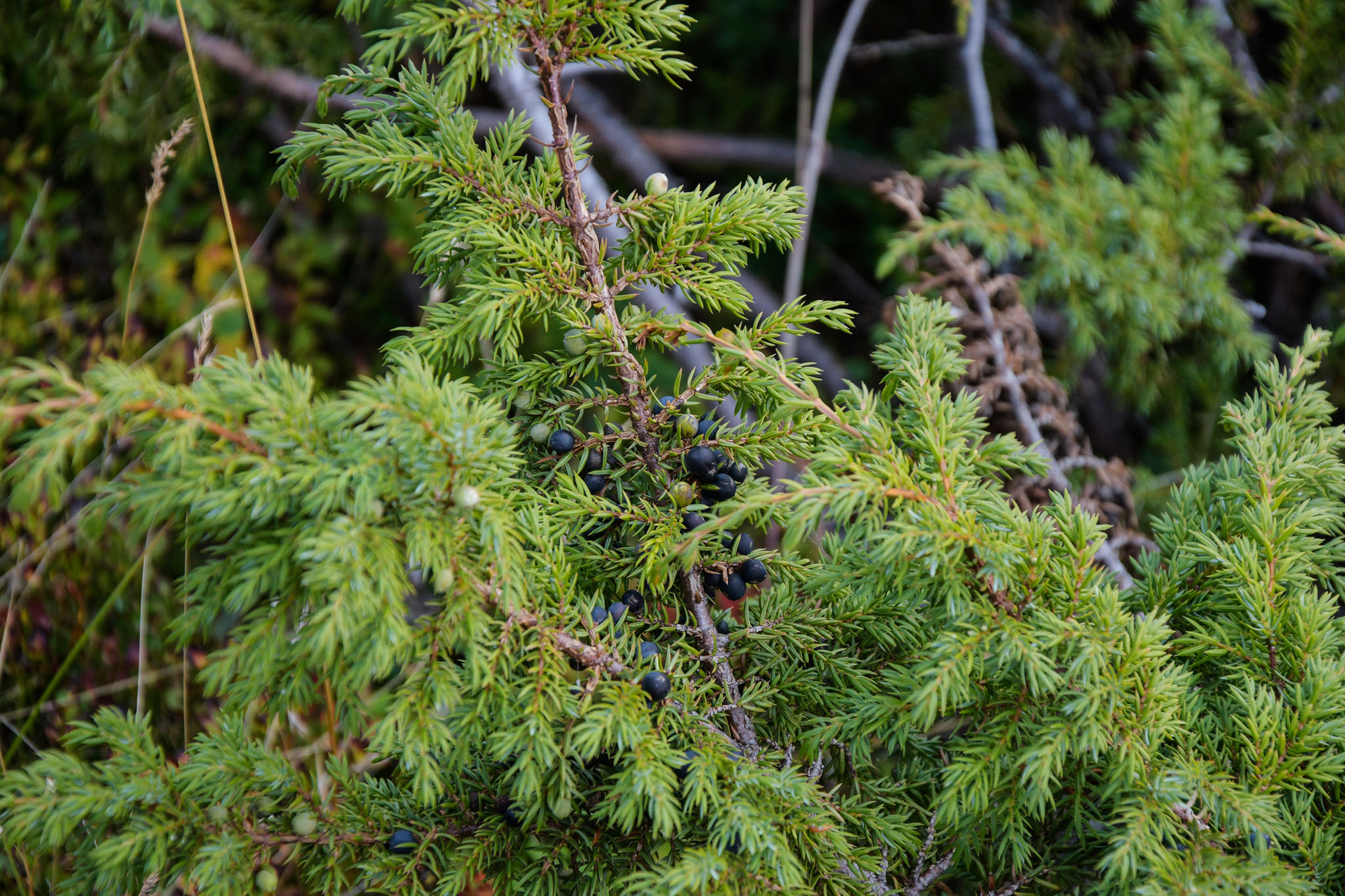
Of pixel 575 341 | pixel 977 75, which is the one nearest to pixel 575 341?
pixel 575 341

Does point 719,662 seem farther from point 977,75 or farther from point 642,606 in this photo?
point 977,75

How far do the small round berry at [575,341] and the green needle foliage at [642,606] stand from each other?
11mm

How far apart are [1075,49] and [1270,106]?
0.50 meters

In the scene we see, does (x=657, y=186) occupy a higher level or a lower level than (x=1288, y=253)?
higher

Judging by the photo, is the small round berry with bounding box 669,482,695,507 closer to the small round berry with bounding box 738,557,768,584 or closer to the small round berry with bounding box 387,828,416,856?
the small round berry with bounding box 738,557,768,584

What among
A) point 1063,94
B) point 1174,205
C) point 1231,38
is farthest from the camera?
point 1063,94

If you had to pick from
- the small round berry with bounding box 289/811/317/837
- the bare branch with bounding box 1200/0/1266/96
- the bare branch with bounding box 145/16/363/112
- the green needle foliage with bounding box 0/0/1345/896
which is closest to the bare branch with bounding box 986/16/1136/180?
the bare branch with bounding box 1200/0/1266/96

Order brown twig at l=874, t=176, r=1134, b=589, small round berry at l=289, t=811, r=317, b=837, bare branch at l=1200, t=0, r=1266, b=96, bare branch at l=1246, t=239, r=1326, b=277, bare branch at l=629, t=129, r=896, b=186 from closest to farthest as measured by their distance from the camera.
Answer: small round berry at l=289, t=811, r=317, b=837 → brown twig at l=874, t=176, r=1134, b=589 → bare branch at l=1246, t=239, r=1326, b=277 → bare branch at l=1200, t=0, r=1266, b=96 → bare branch at l=629, t=129, r=896, b=186

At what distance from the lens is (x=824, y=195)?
2832 mm

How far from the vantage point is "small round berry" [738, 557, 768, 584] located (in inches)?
30.6

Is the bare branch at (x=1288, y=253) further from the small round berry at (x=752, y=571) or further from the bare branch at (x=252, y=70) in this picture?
the bare branch at (x=252, y=70)

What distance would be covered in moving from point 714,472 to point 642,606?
5.6 inches

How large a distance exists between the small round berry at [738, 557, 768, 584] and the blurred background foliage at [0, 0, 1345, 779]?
0.66 meters

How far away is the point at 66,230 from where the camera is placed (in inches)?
91.4
